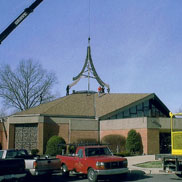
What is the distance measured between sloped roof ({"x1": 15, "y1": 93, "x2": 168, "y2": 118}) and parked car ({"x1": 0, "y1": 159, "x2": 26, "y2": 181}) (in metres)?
21.6

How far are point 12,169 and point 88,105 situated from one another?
2603 cm

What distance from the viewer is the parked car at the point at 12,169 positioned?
12.0 meters

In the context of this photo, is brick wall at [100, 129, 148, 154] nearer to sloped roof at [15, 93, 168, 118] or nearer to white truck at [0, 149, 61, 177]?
sloped roof at [15, 93, 168, 118]

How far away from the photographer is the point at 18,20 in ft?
64.3

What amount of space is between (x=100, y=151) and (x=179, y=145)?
3.82m

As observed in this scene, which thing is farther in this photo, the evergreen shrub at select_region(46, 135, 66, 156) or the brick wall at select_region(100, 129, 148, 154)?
the brick wall at select_region(100, 129, 148, 154)

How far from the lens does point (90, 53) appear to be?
4588 centimetres

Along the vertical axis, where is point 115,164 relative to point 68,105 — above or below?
below

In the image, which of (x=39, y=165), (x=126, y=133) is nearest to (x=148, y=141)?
(x=126, y=133)

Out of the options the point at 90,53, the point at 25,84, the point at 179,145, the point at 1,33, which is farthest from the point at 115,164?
the point at 25,84

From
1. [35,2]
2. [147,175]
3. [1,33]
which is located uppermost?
[35,2]

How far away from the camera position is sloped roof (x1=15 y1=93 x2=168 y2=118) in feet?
117

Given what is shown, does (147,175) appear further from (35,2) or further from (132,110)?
(132,110)

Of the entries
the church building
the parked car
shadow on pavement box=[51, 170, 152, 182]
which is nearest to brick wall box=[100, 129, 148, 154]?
the church building
